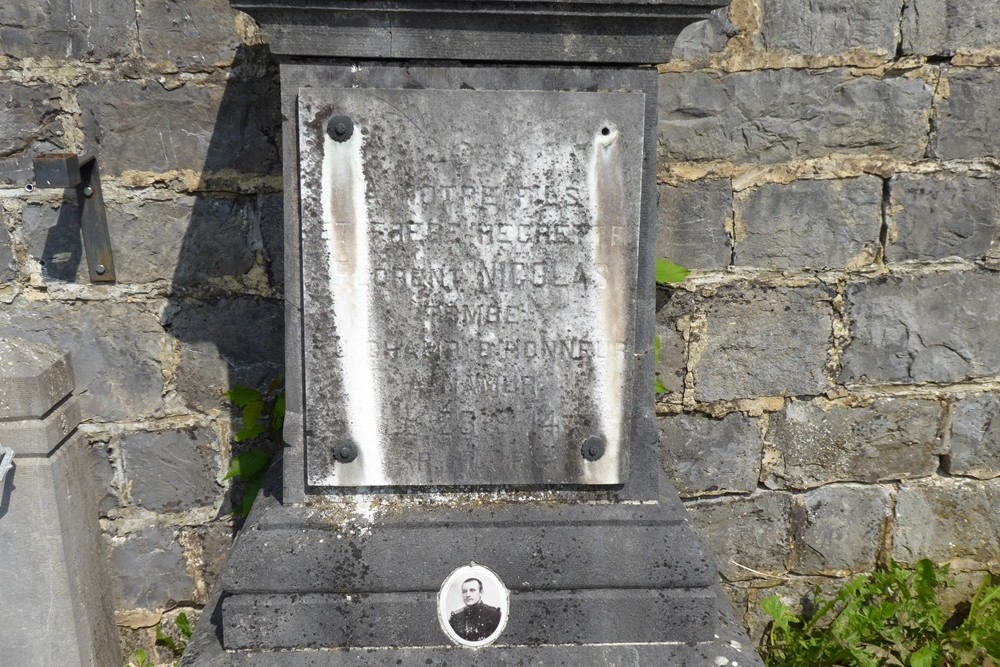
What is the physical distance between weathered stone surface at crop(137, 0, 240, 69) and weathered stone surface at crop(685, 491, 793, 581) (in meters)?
1.98

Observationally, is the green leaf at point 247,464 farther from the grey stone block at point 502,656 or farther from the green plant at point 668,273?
the green plant at point 668,273

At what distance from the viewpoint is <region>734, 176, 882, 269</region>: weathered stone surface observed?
92.6 inches

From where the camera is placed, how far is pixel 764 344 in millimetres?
2438

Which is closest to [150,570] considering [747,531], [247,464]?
[247,464]

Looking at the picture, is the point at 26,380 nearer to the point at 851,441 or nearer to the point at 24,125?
the point at 24,125

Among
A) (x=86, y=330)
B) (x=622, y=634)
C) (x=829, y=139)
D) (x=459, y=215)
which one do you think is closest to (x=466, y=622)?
(x=622, y=634)

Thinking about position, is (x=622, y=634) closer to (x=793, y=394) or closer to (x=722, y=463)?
(x=722, y=463)

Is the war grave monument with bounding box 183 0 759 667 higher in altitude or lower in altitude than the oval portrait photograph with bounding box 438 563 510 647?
higher

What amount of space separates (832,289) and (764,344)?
0.87ft

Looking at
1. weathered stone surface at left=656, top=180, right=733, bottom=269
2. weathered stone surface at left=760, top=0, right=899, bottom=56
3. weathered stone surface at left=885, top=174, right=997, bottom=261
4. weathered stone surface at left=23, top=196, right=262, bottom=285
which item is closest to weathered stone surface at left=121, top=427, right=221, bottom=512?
weathered stone surface at left=23, top=196, right=262, bottom=285

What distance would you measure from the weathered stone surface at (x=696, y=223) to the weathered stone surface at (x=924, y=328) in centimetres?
46

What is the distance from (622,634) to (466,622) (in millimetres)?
344

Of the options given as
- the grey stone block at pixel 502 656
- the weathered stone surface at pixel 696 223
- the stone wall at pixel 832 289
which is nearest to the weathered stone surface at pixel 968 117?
the stone wall at pixel 832 289

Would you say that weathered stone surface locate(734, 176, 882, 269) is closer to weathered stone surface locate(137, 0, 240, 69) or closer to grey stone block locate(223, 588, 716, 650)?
grey stone block locate(223, 588, 716, 650)
